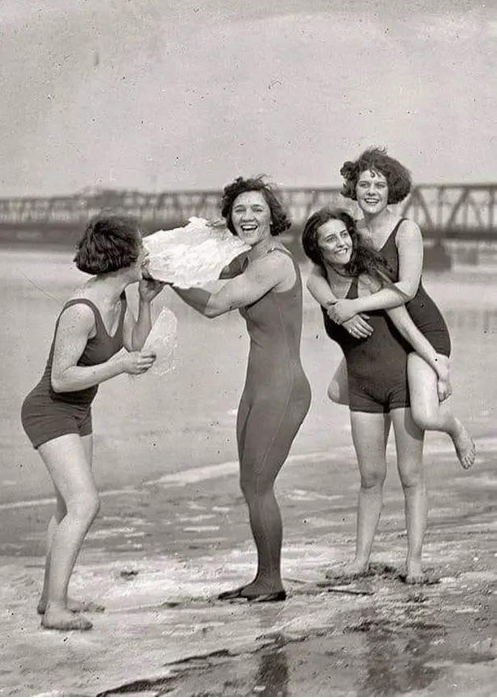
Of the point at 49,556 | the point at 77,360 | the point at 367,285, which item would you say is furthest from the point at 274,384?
the point at 49,556

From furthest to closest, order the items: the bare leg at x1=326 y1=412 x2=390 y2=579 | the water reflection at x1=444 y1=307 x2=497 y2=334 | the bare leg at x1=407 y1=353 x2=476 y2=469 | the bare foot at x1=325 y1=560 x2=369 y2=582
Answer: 1. the water reflection at x1=444 y1=307 x2=497 y2=334
2. the bare foot at x1=325 y1=560 x2=369 y2=582
3. the bare leg at x1=326 y1=412 x2=390 y2=579
4. the bare leg at x1=407 y1=353 x2=476 y2=469

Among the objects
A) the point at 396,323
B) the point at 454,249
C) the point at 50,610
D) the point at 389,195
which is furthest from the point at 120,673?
the point at 454,249

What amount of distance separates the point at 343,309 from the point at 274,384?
31 centimetres

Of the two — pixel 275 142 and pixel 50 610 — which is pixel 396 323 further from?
pixel 50 610

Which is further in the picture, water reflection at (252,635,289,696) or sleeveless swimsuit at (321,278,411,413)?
sleeveless swimsuit at (321,278,411,413)

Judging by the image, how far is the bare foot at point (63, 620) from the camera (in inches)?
146

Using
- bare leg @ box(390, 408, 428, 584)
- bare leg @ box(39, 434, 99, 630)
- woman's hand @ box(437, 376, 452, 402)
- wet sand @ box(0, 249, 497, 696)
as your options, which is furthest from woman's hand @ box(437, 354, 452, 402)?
bare leg @ box(39, 434, 99, 630)

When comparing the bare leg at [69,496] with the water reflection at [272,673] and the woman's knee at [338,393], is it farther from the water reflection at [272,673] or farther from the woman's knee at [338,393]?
the woman's knee at [338,393]

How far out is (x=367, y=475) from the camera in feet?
13.4

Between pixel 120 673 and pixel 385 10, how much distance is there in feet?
8.17

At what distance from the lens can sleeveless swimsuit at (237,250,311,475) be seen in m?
3.87

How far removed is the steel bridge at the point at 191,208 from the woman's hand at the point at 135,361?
3.33 feet

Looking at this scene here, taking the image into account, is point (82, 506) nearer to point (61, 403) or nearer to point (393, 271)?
point (61, 403)

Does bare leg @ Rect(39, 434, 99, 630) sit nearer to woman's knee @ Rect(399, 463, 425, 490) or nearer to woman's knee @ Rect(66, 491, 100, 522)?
woman's knee @ Rect(66, 491, 100, 522)
